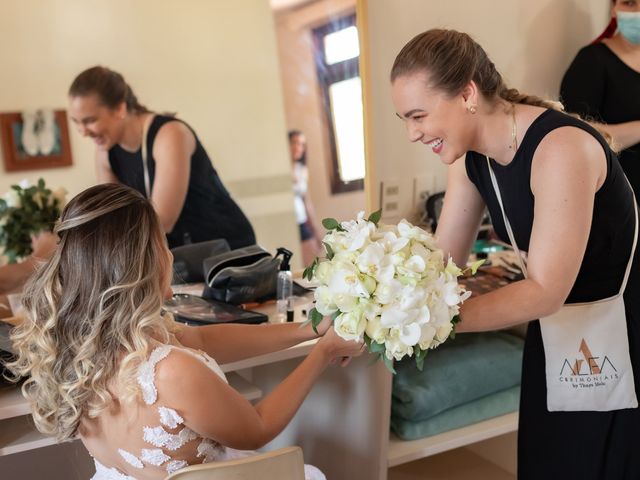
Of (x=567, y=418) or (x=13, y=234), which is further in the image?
(x=13, y=234)

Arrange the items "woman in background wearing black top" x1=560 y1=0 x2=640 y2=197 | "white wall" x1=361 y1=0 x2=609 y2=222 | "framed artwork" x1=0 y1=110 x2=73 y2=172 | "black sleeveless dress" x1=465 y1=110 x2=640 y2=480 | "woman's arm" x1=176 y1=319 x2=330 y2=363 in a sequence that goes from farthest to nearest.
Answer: "woman in background wearing black top" x1=560 y1=0 x2=640 y2=197 < "white wall" x1=361 y1=0 x2=609 y2=222 < "framed artwork" x1=0 y1=110 x2=73 y2=172 < "woman's arm" x1=176 y1=319 x2=330 y2=363 < "black sleeveless dress" x1=465 y1=110 x2=640 y2=480

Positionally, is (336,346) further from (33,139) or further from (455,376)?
(33,139)

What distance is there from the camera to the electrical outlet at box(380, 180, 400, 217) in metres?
2.51

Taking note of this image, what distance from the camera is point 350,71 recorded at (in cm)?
237

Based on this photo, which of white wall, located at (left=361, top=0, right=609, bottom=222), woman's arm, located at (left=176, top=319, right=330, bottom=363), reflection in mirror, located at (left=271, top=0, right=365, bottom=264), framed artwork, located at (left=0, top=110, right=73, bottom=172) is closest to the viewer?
woman's arm, located at (left=176, top=319, right=330, bottom=363)

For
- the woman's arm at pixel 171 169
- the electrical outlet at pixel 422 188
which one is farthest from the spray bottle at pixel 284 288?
the electrical outlet at pixel 422 188

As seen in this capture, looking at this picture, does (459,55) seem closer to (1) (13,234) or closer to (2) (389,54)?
(2) (389,54)

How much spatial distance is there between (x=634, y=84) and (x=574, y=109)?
203mm

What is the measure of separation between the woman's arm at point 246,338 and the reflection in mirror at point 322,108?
0.66m

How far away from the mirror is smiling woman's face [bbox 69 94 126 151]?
26 mm

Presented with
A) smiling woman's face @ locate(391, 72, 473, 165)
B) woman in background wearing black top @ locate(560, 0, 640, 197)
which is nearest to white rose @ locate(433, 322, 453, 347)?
smiling woman's face @ locate(391, 72, 473, 165)

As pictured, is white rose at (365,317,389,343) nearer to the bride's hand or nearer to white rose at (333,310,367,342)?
white rose at (333,310,367,342)

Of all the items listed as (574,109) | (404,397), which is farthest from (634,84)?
(404,397)

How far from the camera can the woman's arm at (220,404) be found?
1306 millimetres
